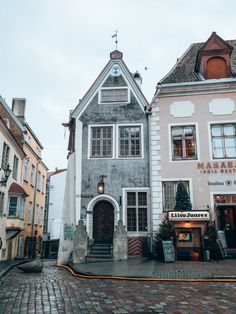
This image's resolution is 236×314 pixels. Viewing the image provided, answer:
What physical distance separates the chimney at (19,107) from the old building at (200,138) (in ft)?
49.3

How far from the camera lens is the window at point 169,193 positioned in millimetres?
16859

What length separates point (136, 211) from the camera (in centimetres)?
1731

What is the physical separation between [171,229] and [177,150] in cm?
494

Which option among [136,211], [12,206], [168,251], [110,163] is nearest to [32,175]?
[12,206]

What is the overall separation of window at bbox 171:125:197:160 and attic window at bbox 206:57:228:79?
356cm

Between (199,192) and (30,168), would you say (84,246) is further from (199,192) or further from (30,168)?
(30,168)

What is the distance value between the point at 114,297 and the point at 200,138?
12.0 metres

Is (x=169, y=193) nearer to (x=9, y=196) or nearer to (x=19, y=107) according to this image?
(x=9, y=196)

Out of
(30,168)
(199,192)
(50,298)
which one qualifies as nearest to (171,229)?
(199,192)

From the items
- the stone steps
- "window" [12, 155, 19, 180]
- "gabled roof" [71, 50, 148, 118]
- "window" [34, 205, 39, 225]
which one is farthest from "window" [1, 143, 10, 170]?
"window" [34, 205, 39, 225]

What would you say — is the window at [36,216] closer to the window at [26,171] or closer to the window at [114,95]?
the window at [26,171]

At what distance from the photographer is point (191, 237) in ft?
50.4

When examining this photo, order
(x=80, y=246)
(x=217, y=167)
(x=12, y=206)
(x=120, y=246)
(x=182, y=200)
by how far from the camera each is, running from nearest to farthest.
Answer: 1. (x=80, y=246)
2. (x=120, y=246)
3. (x=182, y=200)
4. (x=217, y=167)
5. (x=12, y=206)

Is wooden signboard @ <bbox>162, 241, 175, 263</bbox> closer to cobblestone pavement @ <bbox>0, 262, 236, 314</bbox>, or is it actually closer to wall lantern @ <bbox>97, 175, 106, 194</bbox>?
cobblestone pavement @ <bbox>0, 262, 236, 314</bbox>
